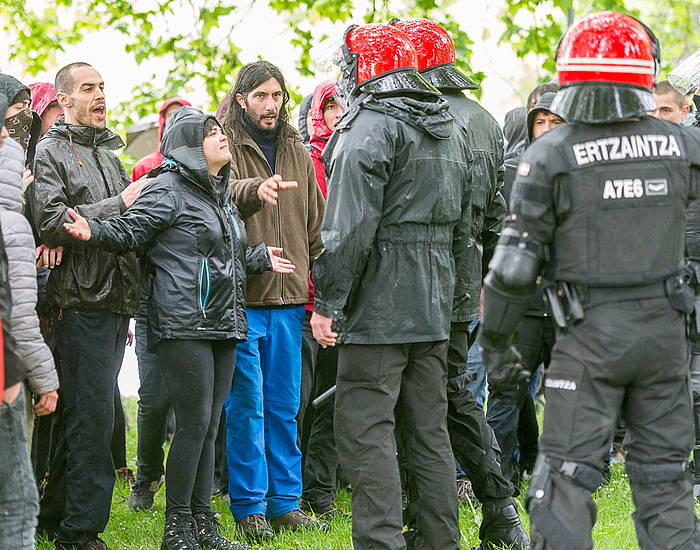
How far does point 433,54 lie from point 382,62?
2.83 ft

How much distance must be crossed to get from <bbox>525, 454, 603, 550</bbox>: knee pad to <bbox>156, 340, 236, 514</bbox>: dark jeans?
6.50 feet

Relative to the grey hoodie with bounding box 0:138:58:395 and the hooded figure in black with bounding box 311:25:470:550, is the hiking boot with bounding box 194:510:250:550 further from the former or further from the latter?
the grey hoodie with bounding box 0:138:58:395

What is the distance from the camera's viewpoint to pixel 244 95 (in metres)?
6.52

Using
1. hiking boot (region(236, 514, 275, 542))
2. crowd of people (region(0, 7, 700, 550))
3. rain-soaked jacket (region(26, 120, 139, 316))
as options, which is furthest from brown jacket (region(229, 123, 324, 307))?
hiking boot (region(236, 514, 275, 542))

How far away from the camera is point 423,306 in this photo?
501 cm

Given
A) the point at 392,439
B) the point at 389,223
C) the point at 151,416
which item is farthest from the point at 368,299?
the point at 151,416

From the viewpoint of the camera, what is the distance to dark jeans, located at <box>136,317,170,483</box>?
22.6 ft

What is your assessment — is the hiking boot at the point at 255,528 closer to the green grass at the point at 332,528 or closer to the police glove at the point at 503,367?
the green grass at the point at 332,528

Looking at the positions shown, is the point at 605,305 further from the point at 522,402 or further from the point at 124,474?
the point at 124,474

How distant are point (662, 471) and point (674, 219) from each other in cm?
97

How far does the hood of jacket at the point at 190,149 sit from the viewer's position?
18.6 feet

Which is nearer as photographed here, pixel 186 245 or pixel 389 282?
pixel 389 282

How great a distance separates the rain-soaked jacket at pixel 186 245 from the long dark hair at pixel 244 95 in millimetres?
707

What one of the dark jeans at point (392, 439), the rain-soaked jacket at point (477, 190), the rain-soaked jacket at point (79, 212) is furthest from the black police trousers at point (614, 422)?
the rain-soaked jacket at point (79, 212)
